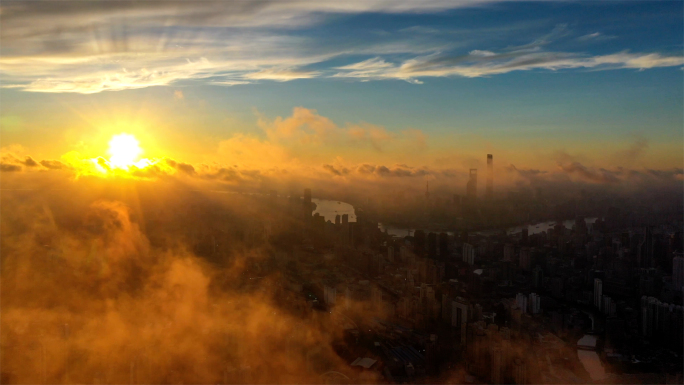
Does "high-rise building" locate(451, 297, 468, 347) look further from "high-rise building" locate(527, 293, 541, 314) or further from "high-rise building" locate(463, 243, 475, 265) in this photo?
"high-rise building" locate(463, 243, 475, 265)

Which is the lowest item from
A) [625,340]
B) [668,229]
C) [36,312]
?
[625,340]

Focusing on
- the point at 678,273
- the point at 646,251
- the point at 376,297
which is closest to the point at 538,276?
the point at 678,273

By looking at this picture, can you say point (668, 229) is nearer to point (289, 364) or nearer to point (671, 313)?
point (671, 313)

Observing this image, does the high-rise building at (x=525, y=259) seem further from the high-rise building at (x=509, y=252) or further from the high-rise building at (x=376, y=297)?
the high-rise building at (x=376, y=297)

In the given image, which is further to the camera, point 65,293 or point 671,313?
point 671,313

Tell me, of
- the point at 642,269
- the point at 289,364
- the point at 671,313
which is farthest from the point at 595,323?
the point at 289,364

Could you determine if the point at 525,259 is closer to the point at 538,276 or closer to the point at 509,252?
the point at 509,252

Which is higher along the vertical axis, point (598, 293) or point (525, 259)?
point (525, 259)

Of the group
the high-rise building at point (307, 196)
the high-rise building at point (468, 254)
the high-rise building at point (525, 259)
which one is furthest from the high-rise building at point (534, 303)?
the high-rise building at point (307, 196)
